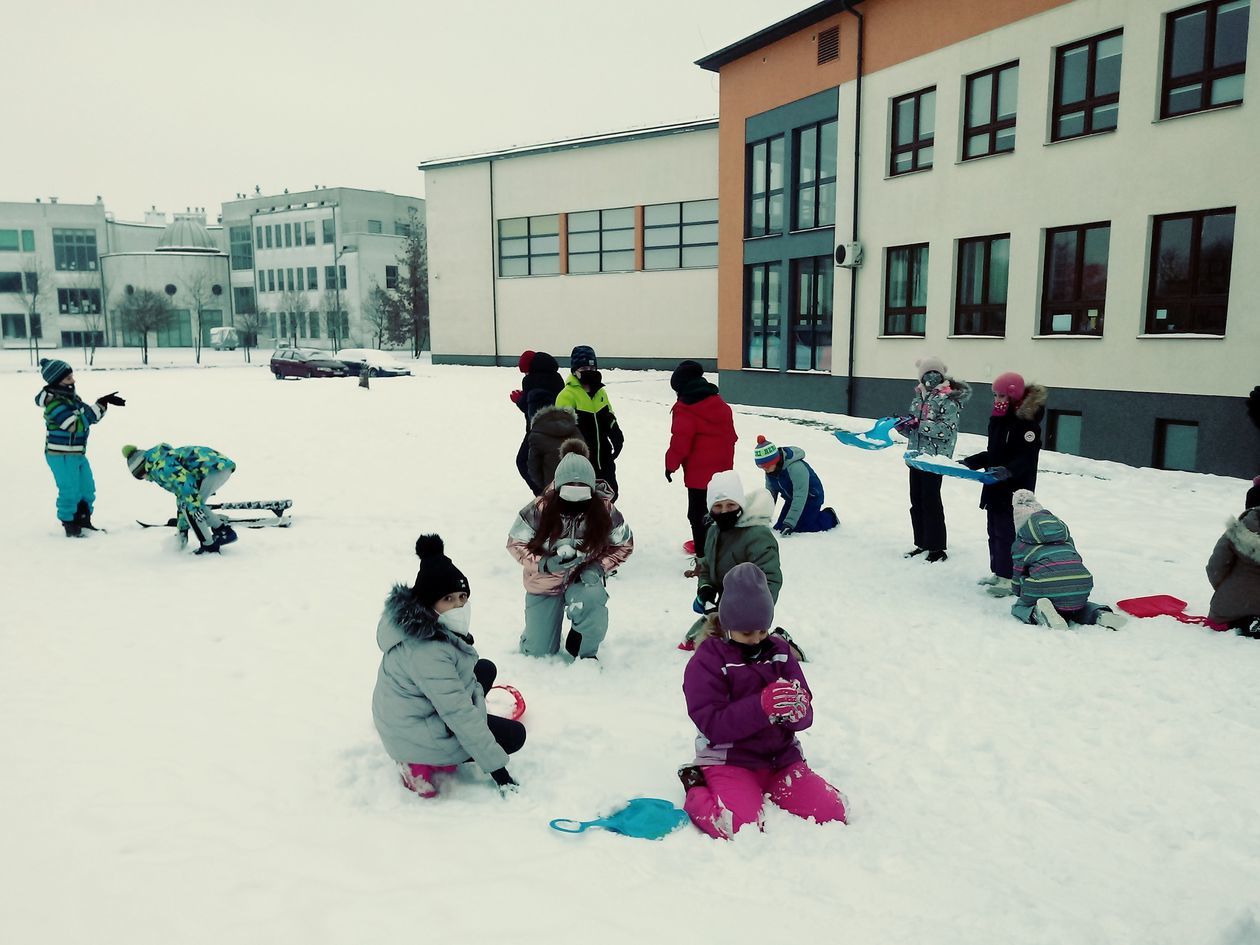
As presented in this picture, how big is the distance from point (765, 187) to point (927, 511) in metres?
15.9

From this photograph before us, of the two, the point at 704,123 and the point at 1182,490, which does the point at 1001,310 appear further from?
the point at 704,123

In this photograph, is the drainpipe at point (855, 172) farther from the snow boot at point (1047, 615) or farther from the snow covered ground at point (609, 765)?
the snow boot at point (1047, 615)

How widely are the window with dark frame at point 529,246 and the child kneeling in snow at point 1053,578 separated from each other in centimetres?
3169

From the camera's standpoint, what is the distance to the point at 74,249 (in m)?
75.8

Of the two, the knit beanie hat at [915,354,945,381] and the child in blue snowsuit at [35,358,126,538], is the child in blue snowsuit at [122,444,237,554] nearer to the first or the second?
the child in blue snowsuit at [35,358,126,538]

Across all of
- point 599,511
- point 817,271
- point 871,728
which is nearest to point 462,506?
point 599,511

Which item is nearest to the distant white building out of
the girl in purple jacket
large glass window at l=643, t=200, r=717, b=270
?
large glass window at l=643, t=200, r=717, b=270

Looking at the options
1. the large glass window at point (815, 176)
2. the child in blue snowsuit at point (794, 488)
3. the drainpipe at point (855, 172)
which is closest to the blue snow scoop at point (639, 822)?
the child in blue snowsuit at point (794, 488)

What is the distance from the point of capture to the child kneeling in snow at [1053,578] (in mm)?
6457

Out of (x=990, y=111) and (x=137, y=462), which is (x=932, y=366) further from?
(x=990, y=111)

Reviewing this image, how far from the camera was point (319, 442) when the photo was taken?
15469 mm

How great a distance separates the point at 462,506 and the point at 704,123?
25769 millimetres

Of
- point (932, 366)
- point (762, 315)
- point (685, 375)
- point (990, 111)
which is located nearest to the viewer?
point (685, 375)

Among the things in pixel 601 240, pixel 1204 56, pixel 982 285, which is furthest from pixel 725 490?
pixel 601 240
